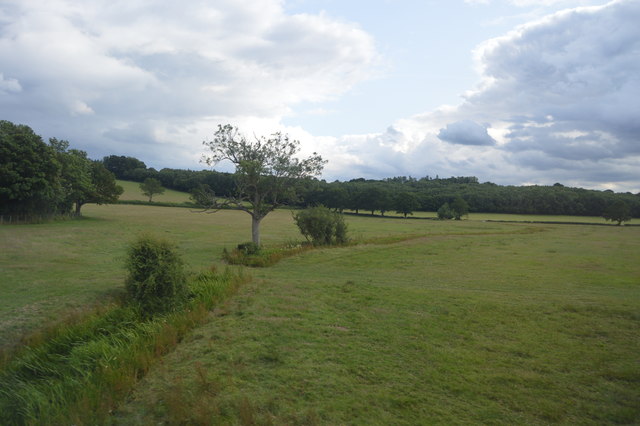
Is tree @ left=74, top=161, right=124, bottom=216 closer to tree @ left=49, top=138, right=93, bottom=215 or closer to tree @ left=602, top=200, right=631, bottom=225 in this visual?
tree @ left=49, top=138, right=93, bottom=215

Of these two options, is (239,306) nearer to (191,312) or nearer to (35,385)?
(191,312)

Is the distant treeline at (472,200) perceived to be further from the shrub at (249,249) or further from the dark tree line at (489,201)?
the shrub at (249,249)

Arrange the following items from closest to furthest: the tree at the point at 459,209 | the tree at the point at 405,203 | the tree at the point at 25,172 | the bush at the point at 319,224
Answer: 1. the bush at the point at 319,224
2. the tree at the point at 25,172
3. the tree at the point at 459,209
4. the tree at the point at 405,203

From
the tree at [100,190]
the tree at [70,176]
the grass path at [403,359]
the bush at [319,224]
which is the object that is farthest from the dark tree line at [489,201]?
the grass path at [403,359]

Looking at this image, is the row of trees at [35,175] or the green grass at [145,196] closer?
the row of trees at [35,175]

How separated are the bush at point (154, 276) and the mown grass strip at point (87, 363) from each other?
0.42 m

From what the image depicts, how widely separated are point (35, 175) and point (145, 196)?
59759mm

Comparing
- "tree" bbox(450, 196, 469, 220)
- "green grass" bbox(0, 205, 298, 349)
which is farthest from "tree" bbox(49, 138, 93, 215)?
"tree" bbox(450, 196, 469, 220)

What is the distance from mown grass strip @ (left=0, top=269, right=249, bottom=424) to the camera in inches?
247

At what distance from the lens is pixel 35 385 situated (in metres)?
7.37

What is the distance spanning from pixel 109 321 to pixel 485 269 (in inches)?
781

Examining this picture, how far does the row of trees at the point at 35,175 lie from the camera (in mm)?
43188

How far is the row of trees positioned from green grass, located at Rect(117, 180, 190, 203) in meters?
41.4

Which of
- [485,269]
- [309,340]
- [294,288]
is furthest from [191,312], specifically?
[485,269]
